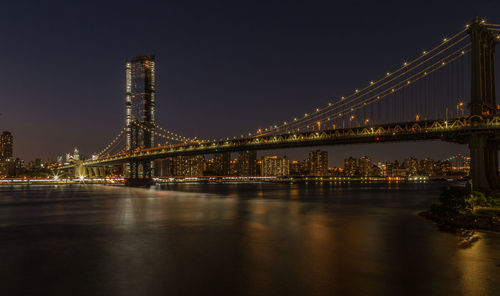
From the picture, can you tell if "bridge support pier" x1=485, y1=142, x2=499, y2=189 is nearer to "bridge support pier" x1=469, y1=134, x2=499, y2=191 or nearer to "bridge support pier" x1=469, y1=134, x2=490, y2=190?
"bridge support pier" x1=469, y1=134, x2=499, y2=191

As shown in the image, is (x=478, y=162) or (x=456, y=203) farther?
(x=478, y=162)

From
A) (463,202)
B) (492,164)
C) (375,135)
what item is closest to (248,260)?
(463,202)

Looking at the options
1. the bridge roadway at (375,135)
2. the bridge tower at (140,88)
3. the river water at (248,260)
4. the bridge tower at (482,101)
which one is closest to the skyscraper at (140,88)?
the bridge tower at (140,88)

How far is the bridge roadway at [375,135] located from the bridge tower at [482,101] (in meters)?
0.78

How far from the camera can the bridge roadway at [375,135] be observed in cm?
4147

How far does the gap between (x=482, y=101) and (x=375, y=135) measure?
44.4ft

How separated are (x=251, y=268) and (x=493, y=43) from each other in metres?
45.1

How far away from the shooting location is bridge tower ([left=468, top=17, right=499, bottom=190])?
3975 cm

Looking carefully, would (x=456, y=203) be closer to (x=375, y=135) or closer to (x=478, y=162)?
(x=478, y=162)

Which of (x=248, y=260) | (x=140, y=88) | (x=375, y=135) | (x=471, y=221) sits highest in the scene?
(x=140, y=88)

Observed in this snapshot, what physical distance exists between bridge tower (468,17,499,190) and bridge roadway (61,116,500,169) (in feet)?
2.55

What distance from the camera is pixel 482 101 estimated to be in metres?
42.0

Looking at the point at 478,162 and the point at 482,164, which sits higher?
the point at 478,162

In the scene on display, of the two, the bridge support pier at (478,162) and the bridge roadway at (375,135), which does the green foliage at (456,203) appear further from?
the bridge roadway at (375,135)
